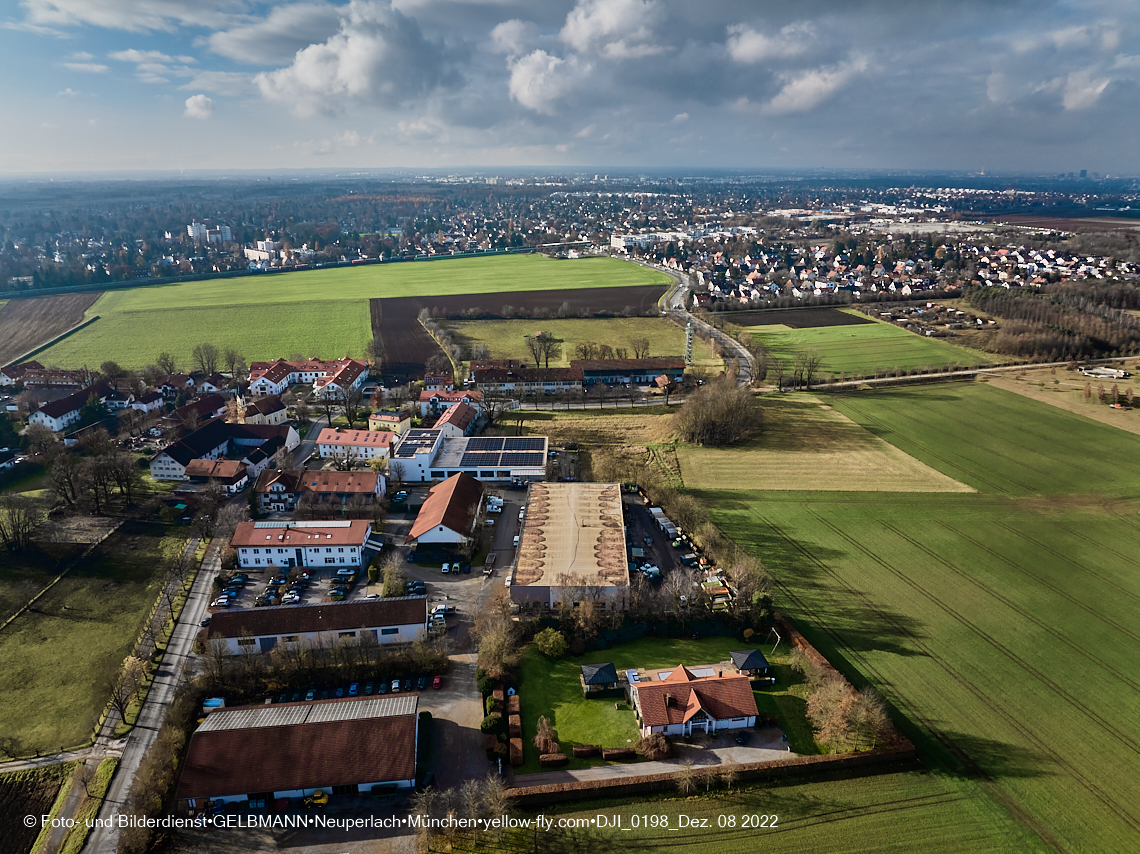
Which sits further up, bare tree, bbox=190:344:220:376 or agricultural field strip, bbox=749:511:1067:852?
bare tree, bbox=190:344:220:376

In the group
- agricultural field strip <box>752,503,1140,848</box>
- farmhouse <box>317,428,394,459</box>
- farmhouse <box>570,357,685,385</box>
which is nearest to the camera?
agricultural field strip <box>752,503,1140,848</box>

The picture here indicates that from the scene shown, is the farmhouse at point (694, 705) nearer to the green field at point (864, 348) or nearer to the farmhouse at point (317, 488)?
the farmhouse at point (317, 488)

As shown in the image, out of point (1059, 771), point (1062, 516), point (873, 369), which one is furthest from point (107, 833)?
point (873, 369)

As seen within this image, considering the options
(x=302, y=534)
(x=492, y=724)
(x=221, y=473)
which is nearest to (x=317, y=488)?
(x=302, y=534)

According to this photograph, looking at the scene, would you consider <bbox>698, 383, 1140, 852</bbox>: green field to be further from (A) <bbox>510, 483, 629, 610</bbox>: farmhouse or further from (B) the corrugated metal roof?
(B) the corrugated metal roof

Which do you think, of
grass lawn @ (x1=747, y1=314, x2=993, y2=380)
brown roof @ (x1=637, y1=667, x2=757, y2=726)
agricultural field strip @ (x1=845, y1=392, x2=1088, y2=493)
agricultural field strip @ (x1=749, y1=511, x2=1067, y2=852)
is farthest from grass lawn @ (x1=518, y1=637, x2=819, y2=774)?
grass lawn @ (x1=747, y1=314, x2=993, y2=380)

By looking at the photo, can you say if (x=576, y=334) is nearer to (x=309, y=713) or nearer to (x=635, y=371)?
(x=635, y=371)
